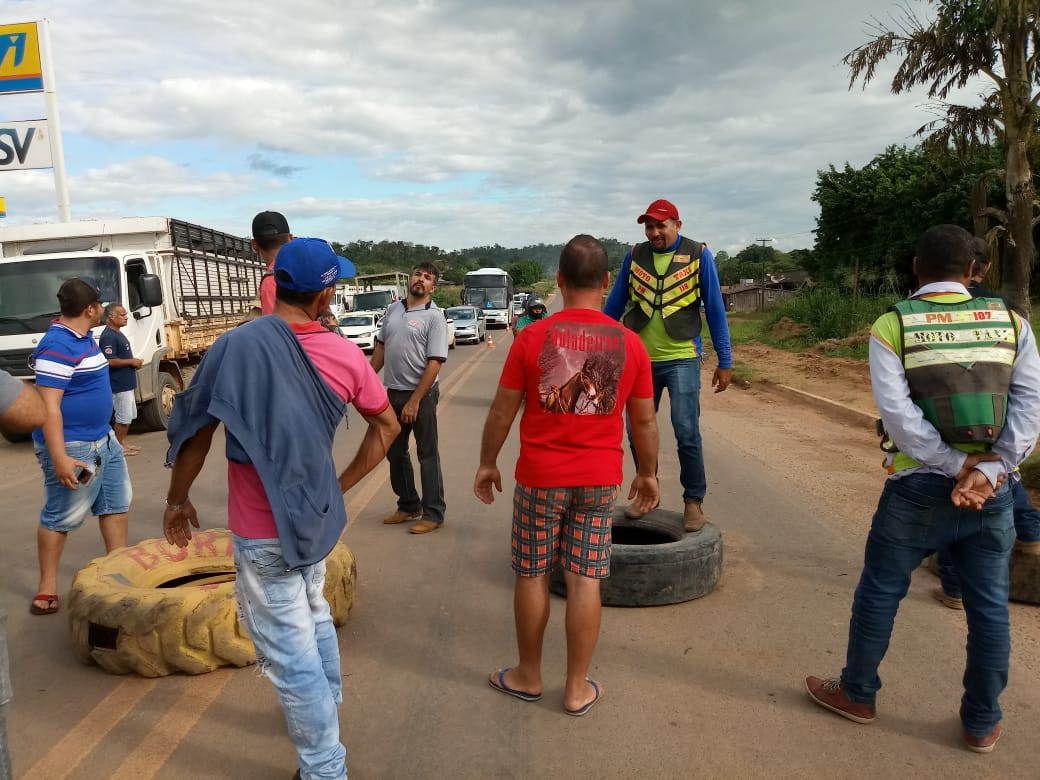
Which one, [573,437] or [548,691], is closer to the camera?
[573,437]

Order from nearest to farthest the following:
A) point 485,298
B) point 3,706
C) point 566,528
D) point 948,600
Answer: point 3,706, point 566,528, point 948,600, point 485,298

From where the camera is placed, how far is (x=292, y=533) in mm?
2480

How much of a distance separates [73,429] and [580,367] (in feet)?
10.2

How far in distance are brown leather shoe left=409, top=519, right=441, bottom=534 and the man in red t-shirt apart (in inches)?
103

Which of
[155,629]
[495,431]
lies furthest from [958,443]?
[155,629]

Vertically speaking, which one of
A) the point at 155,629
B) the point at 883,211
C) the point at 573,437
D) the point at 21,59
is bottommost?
the point at 155,629

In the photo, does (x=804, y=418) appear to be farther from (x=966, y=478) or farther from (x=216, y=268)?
(x=216, y=268)

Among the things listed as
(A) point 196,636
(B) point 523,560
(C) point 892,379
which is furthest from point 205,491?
(C) point 892,379

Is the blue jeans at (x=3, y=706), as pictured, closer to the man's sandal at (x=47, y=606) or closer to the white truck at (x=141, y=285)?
the man's sandal at (x=47, y=606)

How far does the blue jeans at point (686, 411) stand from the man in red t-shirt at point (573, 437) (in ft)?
5.03

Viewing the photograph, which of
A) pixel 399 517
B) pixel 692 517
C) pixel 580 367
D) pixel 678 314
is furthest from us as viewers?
pixel 399 517

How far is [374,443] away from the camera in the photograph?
2861 mm

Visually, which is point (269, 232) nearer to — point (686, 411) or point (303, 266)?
point (303, 266)

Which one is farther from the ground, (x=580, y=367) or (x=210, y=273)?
(x=210, y=273)
